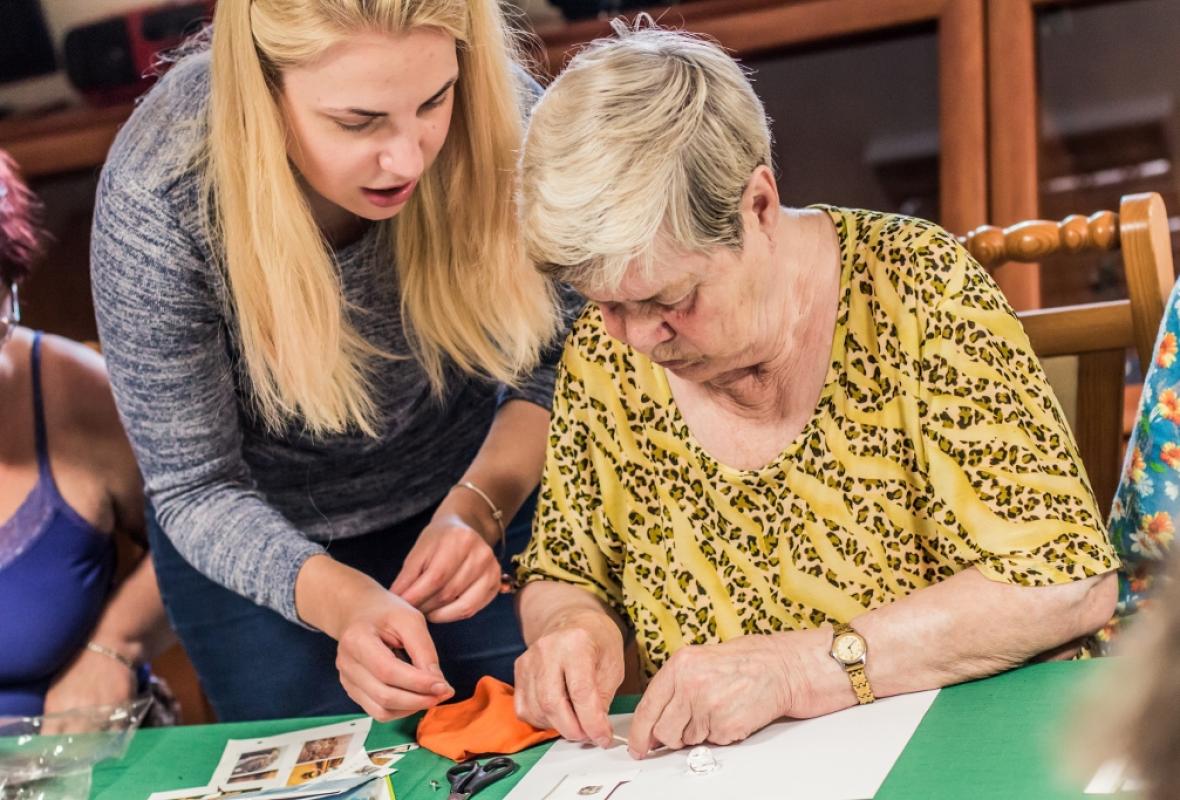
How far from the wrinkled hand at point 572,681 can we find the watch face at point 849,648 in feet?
0.81

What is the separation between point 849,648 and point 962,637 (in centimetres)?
11

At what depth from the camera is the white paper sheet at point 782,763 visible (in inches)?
49.1

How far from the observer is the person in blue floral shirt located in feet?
5.07

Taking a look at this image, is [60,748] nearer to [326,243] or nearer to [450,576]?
[450,576]

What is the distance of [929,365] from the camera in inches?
58.1

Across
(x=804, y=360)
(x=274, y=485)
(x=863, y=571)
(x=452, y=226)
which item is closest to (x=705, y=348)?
(x=804, y=360)

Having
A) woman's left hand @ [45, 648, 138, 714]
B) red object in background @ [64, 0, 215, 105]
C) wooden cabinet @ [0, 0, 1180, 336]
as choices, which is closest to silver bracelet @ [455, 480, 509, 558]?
woman's left hand @ [45, 648, 138, 714]

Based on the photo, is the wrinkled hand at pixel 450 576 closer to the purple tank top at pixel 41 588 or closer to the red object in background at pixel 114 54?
the purple tank top at pixel 41 588

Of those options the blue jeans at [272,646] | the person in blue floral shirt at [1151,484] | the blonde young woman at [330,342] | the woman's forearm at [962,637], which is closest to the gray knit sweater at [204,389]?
the blonde young woman at [330,342]

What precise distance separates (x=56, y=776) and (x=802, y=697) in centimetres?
87

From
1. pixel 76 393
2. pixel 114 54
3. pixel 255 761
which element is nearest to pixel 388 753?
pixel 255 761

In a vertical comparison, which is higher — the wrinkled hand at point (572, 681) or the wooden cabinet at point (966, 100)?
the wooden cabinet at point (966, 100)

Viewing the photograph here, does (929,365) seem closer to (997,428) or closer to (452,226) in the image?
(997,428)

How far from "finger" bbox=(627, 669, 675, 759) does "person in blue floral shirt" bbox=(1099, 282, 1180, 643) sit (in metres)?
0.55
